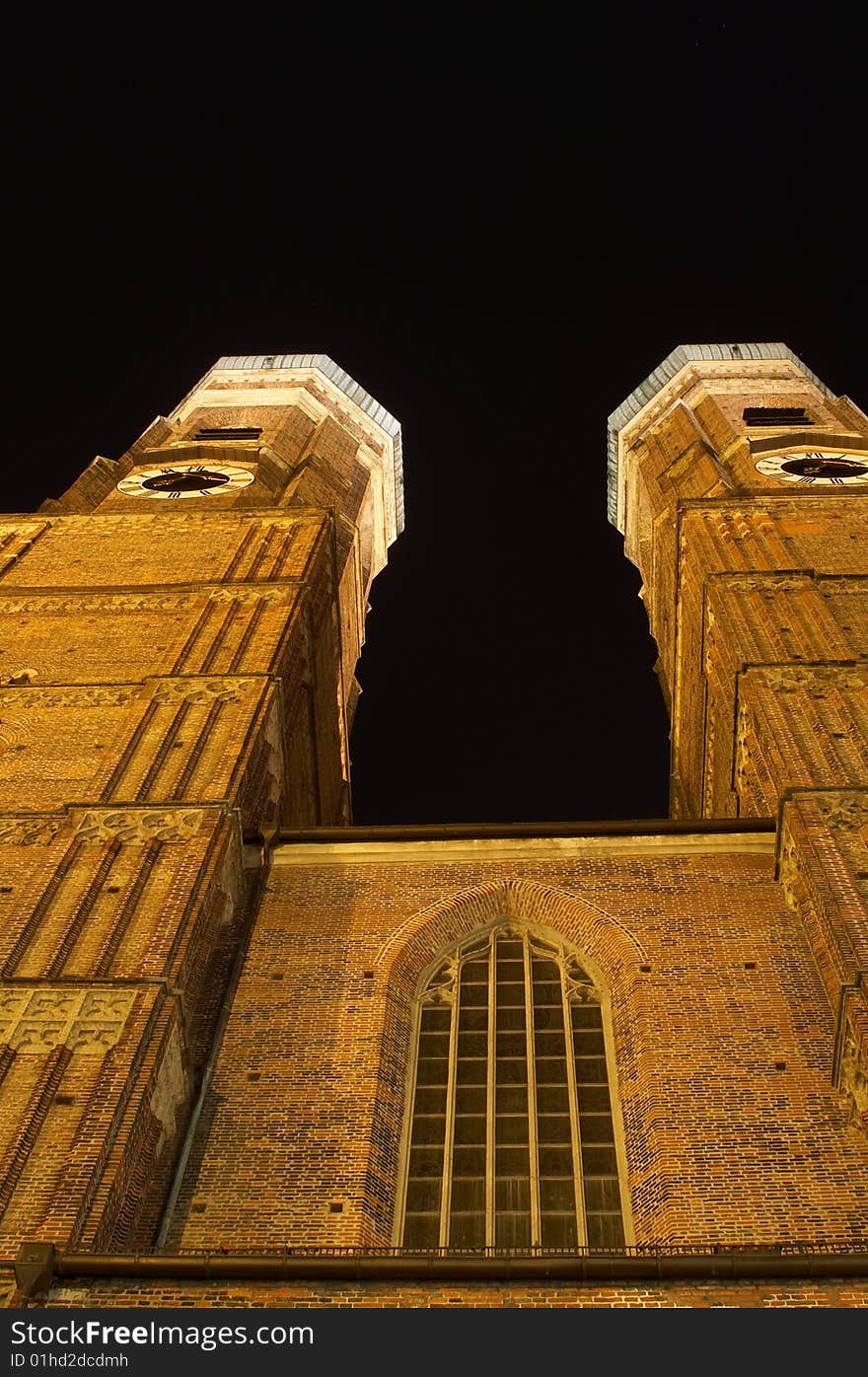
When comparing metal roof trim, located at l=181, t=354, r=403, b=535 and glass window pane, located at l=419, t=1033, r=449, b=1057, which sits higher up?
metal roof trim, located at l=181, t=354, r=403, b=535

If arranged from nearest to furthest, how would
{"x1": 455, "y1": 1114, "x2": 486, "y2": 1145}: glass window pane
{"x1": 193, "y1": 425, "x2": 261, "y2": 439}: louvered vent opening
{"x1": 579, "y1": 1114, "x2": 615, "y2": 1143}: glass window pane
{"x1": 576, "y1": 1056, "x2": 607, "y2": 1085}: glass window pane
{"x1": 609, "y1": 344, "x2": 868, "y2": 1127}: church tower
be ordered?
1. {"x1": 579, "y1": 1114, "x2": 615, "y2": 1143}: glass window pane
2. {"x1": 455, "y1": 1114, "x2": 486, "y2": 1145}: glass window pane
3. {"x1": 576, "y1": 1056, "x2": 607, "y2": 1085}: glass window pane
4. {"x1": 609, "y1": 344, "x2": 868, "y2": 1127}: church tower
5. {"x1": 193, "y1": 425, "x2": 261, "y2": 439}: louvered vent opening

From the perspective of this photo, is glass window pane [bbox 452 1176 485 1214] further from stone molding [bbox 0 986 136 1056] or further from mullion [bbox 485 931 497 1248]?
stone molding [bbox 0 986 136 1056]

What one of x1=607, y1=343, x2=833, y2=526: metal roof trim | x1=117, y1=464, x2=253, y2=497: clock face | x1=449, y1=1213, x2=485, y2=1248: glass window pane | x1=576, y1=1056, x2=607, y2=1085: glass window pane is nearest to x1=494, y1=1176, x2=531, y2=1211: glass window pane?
x1=449, y1=1213, x2=485, y2=1248: glass window pane

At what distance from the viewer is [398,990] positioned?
1468 centimetres

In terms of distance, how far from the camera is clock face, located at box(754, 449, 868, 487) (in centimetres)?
3012

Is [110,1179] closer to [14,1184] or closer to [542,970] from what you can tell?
[14,1184]

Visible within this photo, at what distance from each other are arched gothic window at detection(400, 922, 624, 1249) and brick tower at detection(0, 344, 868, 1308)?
0.12 feet

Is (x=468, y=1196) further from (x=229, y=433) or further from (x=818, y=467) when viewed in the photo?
(x=229, y=433)

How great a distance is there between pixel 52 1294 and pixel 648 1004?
6.57m

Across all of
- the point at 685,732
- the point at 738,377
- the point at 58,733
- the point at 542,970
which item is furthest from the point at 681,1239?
the point at 738,377

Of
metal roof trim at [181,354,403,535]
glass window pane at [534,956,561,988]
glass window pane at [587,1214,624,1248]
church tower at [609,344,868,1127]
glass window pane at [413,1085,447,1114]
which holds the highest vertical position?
metal roof trim at [181,354,403,535]

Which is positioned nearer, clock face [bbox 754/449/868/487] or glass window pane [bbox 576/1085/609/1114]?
glass window pane [bbox 576/1085/609/1114]

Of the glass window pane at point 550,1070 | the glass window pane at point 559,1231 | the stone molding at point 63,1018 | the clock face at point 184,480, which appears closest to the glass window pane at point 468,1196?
the glass window pane at point 559,1231

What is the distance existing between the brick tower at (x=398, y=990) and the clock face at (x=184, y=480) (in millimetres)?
6010
